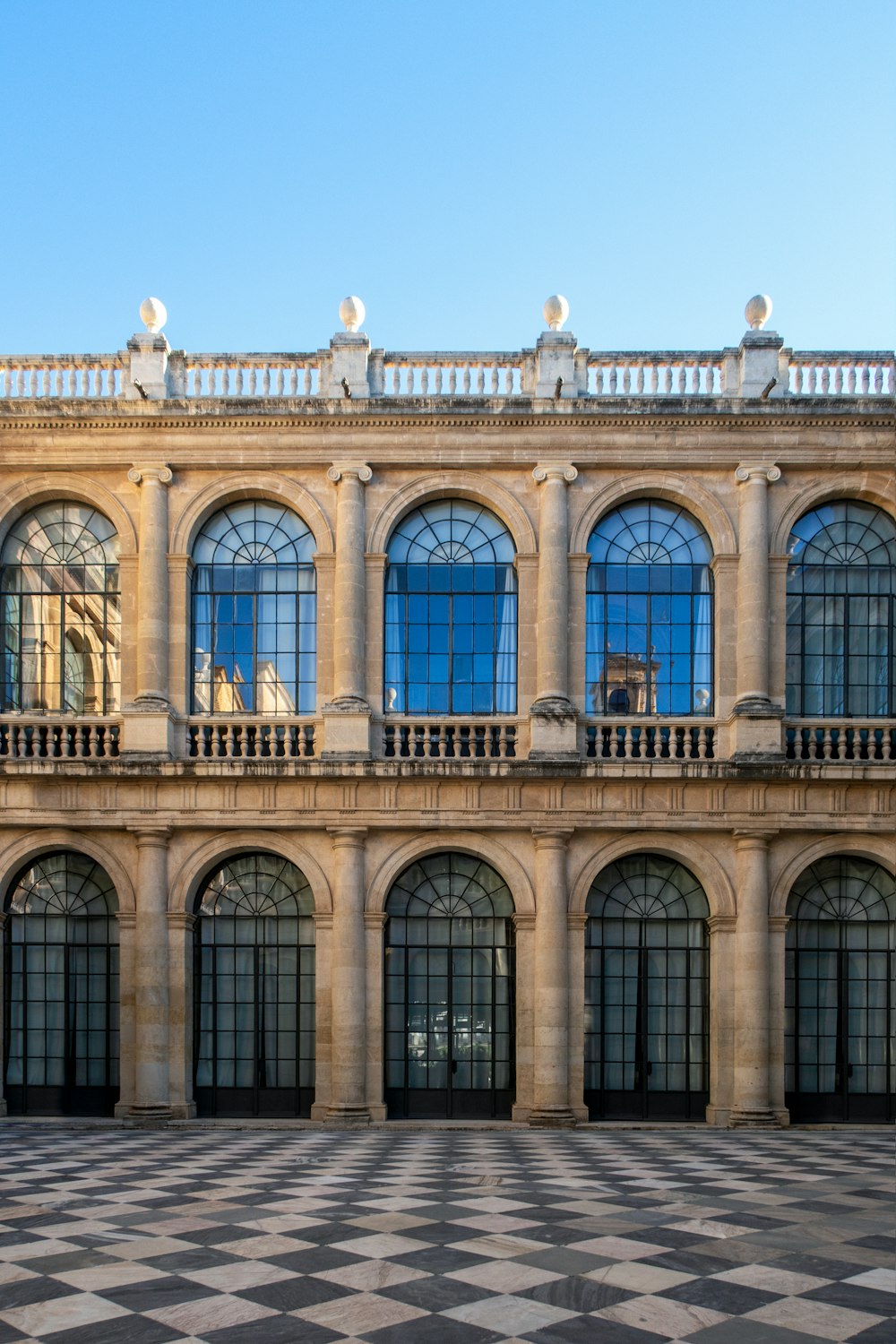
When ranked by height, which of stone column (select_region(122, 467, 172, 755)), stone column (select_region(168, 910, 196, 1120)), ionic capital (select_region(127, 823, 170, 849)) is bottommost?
stone column (select_region(168, 910, 196, 1120))

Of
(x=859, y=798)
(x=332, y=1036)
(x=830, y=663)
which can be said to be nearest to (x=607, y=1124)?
(x=332, y=1036)

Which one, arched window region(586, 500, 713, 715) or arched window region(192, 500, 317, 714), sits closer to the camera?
arched window region(586, 500, 713, 715)

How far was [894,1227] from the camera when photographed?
11961 millimetres

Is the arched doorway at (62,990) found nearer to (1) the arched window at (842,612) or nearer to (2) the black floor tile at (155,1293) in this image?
(1) the arched window at (842,612)

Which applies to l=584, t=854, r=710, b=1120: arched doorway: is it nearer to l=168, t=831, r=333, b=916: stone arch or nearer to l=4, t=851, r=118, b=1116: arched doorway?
l=168, t=831, r=333, b=916: stone arch

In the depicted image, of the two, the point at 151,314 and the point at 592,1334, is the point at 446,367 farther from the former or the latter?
the point at 592,1334

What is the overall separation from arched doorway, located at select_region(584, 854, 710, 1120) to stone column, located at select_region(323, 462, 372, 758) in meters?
5.13

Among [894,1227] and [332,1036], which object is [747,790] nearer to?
[332,1036]

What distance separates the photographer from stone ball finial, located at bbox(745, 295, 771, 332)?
2389 centimetres

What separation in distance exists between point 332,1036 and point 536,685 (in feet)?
23.1

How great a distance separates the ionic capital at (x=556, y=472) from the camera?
23.4 m

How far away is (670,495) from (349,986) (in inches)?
412

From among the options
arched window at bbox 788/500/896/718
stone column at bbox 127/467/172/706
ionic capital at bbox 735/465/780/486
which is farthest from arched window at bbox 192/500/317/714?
arched window at bbox 788/500/896/718

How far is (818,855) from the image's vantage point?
22703mm
